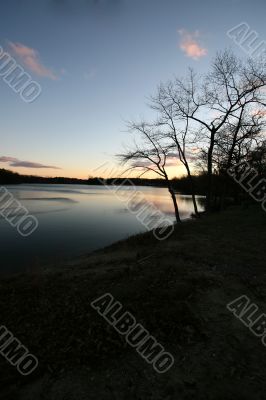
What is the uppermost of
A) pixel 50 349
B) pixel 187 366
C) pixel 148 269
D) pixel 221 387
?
pixel 50 349

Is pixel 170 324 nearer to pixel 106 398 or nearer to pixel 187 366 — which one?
pixel 187 366

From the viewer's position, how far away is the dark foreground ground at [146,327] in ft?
13.1

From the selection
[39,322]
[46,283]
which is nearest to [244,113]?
[46,283]

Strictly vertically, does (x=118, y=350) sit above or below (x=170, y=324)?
above

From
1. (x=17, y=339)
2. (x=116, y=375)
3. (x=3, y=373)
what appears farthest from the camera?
(x=17, y=339)

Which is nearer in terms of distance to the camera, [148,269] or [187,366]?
[187,366]

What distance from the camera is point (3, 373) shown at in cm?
452

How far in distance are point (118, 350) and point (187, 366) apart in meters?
1.27

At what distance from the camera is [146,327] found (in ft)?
17.7

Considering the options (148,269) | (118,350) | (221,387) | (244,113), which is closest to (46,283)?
(148,269)

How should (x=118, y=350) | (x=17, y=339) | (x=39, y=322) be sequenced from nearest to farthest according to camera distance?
1. (x=118, y=350)
2. (x=17, y=339)
3. (x=39, y=322)

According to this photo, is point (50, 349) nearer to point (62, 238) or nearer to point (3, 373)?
point (3, 373)

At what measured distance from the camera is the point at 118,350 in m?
4.83

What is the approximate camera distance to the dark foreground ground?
4004mm
